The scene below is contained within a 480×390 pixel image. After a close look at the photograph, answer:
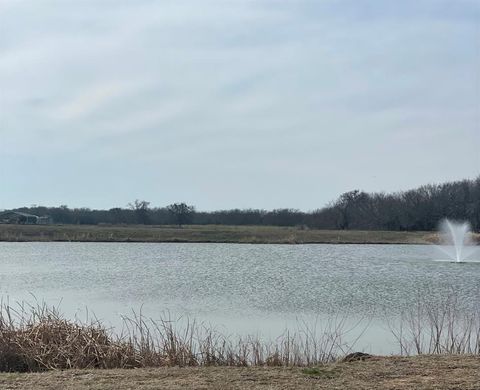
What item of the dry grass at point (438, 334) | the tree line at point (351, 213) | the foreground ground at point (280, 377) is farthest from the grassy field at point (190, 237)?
the foreground ground at point (280, 377)

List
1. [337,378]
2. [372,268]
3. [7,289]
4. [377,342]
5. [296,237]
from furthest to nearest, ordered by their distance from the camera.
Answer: [296,237], [372,268], [7,289], [377,342], [337,378]

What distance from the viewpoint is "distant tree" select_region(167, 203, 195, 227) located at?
298 ft

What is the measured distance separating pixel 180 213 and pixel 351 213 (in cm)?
2439

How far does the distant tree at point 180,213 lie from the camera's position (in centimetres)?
9093

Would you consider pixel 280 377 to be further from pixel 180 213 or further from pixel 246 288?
pixel 180 213

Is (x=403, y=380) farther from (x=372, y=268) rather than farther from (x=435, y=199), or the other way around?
(x=435, y=199)

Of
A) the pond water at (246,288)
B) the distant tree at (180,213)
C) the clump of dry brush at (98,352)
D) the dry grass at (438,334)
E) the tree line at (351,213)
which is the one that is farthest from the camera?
the distant tree at (180,213)

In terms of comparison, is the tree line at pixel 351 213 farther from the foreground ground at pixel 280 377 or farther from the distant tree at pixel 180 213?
the foreground ground at pixel 280 377

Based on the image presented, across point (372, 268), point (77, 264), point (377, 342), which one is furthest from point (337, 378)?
point (77, 264)

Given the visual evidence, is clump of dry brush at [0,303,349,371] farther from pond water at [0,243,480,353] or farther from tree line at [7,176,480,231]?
tree line at [7,176,480,231]

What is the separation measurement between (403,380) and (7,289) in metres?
16.1

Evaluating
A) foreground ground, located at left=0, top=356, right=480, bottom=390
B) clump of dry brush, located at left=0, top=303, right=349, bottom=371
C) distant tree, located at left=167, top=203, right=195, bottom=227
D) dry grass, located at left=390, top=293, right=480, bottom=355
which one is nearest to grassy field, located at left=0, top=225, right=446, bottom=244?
distant tree, located at left=167, top=203, right=195, bottom=227

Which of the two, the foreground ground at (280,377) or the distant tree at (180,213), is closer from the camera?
the foreground ground at (280,377)

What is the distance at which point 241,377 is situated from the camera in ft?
22.2
